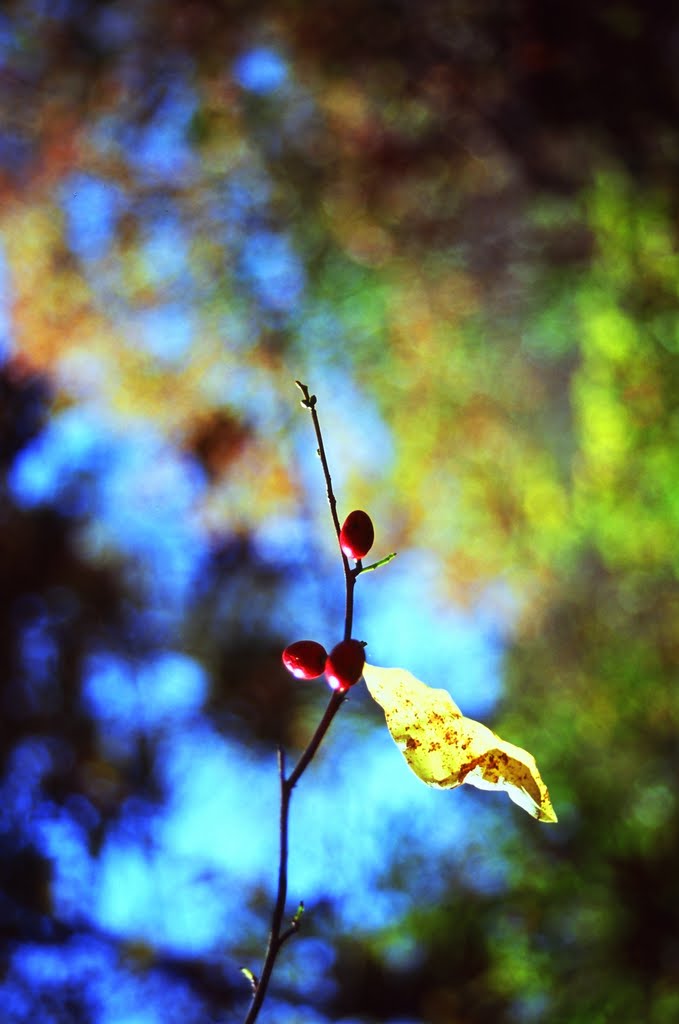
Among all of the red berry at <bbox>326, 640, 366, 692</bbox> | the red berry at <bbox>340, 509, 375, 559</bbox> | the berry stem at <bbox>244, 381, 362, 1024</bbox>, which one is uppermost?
the red berry at <bbox>340, 509, 375, 559</bbox>

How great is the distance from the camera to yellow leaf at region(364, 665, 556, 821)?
0.54m

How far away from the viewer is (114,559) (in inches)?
94.8

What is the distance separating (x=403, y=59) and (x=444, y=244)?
70cm

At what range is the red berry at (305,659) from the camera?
1.90ft

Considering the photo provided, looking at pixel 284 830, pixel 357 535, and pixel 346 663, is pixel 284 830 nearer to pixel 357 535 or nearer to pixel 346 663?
pixel 346 663

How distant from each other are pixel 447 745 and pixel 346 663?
4.7 inches

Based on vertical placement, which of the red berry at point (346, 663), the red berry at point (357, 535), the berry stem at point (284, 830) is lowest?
the berry stem at point (284, 830)

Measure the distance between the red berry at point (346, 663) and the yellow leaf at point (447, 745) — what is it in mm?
69

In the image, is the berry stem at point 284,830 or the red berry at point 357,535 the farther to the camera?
the red berry at point 357,535

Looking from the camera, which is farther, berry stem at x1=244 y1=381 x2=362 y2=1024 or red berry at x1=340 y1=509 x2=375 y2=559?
red berry at x1=340 y1=509 x2=375 y2=559

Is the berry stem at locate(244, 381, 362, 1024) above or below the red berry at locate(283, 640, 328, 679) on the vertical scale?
below

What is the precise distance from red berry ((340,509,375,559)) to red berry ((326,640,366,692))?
3.4 inches

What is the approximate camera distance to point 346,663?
50cm

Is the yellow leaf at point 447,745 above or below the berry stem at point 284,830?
above
